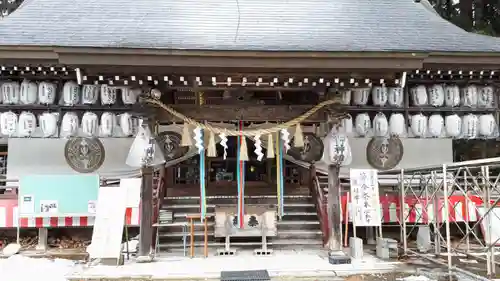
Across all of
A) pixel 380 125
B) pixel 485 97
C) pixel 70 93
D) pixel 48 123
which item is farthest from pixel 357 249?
pixel 48 123

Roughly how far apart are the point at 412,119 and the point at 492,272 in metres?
4.51

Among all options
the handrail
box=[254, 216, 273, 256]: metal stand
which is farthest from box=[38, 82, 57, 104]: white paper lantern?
box=[254, 216, 273, 256]: metal stand

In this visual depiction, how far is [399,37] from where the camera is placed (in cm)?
879

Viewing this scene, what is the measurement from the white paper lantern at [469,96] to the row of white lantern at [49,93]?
27.8 ft

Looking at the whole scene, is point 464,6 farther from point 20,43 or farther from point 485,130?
point 20,43

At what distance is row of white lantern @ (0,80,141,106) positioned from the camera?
946 cm

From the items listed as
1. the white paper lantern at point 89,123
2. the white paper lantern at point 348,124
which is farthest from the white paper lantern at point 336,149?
the white paper lantern at point 89,123

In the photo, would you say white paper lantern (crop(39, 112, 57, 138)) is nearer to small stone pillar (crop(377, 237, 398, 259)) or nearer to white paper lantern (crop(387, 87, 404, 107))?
small stone pillar (crop(377, 237, 398, 259))

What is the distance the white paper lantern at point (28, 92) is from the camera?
374 inches

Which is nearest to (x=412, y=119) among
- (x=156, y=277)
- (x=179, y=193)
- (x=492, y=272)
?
(x=492, y=272)

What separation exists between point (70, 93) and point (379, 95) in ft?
24.4

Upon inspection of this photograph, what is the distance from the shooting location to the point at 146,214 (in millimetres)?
7902

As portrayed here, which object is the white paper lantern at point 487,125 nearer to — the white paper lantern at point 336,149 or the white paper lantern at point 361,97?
the white paper lantern at point 361,97

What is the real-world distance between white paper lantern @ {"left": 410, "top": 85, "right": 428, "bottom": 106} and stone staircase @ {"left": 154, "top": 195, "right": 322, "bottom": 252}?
3.65 meters
